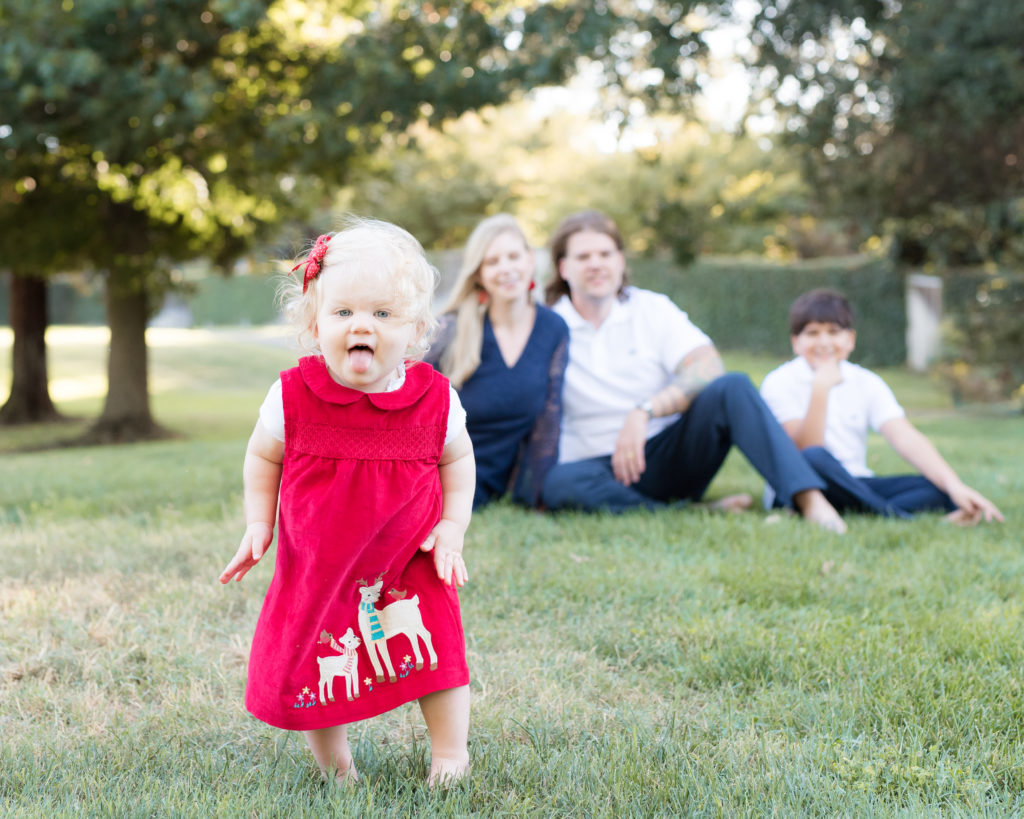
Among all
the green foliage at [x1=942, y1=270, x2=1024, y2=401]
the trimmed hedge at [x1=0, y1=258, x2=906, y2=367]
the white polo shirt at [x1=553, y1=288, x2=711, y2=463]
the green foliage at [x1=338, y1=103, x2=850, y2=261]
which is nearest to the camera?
the white polo shirt at [x1=553, y1=288, x2=711, y2=463]

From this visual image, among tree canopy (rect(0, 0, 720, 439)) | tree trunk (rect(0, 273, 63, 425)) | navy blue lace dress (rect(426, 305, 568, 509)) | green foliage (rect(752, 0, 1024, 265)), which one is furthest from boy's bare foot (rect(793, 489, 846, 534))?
tree trunk (rect(0, 273, 63, 425))

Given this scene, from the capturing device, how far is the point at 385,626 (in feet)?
7.18

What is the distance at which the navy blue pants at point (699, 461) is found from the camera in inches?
189

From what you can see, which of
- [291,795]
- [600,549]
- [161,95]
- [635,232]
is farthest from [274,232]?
[635,232]

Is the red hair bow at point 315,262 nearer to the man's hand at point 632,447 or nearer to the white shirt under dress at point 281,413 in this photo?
the white shirt under dress at point 281,413

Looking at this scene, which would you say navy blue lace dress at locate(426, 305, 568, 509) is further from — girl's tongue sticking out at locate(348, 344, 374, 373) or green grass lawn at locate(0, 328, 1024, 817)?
girl's tongue sticking out at locate(348, 344, 374, 373)

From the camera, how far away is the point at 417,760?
95.8 inches

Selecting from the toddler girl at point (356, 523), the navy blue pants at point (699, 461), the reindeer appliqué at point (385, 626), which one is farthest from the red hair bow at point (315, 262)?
the navy blue pants at point (699, 461)

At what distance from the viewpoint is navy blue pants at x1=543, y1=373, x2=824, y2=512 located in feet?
15.8

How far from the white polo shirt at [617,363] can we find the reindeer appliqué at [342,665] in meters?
3.29

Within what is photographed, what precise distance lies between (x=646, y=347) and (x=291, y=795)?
3.54 meters

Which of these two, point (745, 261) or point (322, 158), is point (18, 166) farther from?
point (745, 261)

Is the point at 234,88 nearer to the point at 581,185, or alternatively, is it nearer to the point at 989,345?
the point at 989,345

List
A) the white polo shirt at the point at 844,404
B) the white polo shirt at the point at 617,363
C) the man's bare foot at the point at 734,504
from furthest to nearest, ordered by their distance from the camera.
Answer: the man's bare foot at the point at 734,504, the white polo shirt at the point at 617,363, the white polo shirt at the point at 844,404
